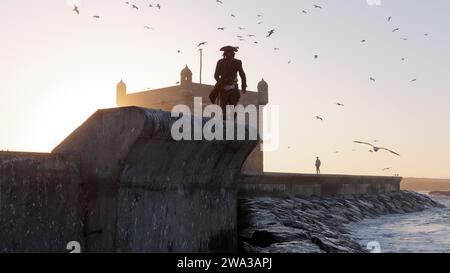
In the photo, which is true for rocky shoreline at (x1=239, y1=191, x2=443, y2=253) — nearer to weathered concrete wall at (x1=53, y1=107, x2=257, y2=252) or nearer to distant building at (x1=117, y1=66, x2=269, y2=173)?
weathered concrete wall at (x1=53, y1=107, x2=257, y2=252)

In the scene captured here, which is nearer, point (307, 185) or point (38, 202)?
point (38, 202)

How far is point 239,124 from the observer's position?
6.37 metres

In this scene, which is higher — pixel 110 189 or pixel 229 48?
pixel 229 48

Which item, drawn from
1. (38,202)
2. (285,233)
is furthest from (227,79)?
(38,202)

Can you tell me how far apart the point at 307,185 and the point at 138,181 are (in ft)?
44.3

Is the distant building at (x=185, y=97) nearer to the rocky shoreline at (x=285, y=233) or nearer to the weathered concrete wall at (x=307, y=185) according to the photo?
the weathered concrete wall at (x=307, y=185)

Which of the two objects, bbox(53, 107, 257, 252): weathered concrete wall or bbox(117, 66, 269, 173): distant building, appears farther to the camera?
bbox(117, 66, 269, 173): distant building

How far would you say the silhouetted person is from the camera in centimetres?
780

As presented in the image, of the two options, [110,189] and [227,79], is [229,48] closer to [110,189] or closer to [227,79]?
[227,79]

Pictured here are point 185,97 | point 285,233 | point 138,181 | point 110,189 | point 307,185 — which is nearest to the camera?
point 110,189

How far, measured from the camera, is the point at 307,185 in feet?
59.3

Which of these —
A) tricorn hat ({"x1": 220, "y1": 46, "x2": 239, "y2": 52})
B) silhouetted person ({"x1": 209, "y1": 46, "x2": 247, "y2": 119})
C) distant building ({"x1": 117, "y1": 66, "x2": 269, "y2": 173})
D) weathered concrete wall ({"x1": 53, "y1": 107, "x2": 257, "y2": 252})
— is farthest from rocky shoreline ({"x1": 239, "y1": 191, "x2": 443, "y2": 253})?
distant building ({"x1": 117, "y1": 66, "x2": 269, "y2": 173})

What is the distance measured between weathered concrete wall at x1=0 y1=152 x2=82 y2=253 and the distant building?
3101cm
